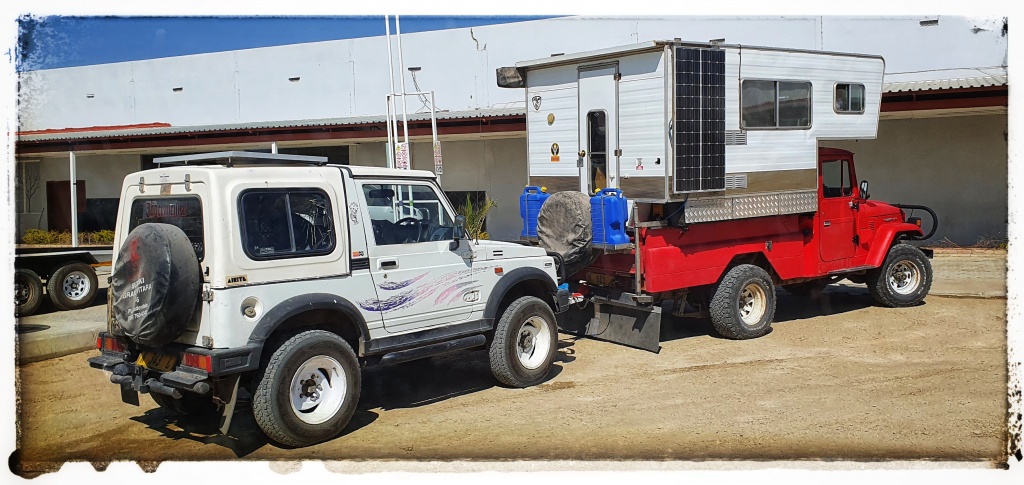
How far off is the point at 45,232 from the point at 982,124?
23403 mm

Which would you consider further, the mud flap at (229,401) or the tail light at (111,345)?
the tail light at (111,345)

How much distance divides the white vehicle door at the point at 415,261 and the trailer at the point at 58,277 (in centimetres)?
727

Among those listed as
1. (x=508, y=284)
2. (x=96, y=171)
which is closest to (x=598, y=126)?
(x=508, y=284)

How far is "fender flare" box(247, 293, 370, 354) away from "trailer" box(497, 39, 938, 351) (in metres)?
3.23

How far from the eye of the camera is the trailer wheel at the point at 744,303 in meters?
10.3

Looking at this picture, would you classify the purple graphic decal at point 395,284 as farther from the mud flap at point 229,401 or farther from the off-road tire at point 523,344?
the mud flap at point 229,401

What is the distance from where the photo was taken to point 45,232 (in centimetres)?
2450

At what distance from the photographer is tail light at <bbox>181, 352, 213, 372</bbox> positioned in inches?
243

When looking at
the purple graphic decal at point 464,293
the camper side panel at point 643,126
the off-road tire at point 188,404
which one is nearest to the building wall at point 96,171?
the camper side panel at point 643,126

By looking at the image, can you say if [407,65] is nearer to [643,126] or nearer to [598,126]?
[598,126]

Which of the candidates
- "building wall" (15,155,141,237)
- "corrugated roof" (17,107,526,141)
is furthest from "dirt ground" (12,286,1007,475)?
"building wall" (15,155,141,237)

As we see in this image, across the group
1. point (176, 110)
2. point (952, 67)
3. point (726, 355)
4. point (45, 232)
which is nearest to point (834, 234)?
point (726, 355)

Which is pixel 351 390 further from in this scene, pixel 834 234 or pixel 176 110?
pixel 176 110

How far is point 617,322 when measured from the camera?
1034 cm
